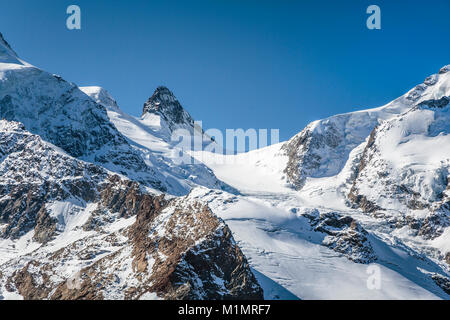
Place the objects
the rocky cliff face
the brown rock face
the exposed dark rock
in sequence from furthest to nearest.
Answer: the exposed dark rock, the rocky cliff face, the brown rock face

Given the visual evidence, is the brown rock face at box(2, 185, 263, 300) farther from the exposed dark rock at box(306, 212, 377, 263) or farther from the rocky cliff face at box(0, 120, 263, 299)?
the exposed dark rock at box(306, 212, 377, 263)

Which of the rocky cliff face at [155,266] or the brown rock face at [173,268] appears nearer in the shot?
the brown rock face at [173,268]

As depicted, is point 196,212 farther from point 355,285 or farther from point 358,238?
point 358,238

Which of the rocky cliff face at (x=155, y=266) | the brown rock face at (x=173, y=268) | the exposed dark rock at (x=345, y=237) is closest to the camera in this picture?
the brown rock face at (x=173, y=268)

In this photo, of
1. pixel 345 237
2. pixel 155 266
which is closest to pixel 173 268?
pixel 155 266

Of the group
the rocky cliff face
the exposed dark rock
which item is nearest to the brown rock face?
the rocky cliff face

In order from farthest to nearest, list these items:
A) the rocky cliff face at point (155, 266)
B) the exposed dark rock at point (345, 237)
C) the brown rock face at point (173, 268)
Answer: the exposed dark rock at point (345, 237) < the rocky cliff face at point (155, 266) < the brown rock face at point (173, 268)

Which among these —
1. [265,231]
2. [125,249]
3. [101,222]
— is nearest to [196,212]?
[125,249]

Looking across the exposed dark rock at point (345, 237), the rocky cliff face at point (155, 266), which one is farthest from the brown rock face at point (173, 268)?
the exposed dark rock at point (345, 237)

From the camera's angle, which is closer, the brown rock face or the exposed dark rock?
the brown rock face

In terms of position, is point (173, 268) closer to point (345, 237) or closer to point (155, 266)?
point (155, 266)

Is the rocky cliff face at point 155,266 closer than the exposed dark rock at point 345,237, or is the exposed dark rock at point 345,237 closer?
the rocky cliff face at point 155,266

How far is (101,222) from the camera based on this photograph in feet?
649

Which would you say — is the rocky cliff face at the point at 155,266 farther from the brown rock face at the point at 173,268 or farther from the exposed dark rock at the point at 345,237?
the exposed dark rock at the point at 345,237
